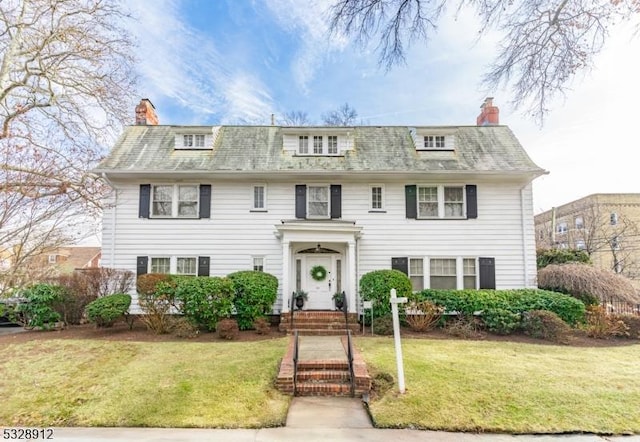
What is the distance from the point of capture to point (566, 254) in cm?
1381

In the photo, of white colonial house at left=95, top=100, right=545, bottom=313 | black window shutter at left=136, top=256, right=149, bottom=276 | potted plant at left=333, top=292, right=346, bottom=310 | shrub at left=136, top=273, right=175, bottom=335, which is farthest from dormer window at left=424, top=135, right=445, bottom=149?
black window shutter at left=136, top=256, right=149, bottom=276

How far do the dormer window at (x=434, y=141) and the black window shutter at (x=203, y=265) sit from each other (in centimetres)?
931

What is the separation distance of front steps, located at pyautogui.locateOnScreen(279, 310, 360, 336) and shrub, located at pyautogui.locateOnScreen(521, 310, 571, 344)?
5.02 metres

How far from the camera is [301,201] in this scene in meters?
12.7

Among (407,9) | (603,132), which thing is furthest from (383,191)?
(407,9)

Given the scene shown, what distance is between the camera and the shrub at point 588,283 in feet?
37.3

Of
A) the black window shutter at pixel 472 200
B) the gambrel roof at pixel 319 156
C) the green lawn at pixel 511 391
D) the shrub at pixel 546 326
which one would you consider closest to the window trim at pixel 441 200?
the black window shutter at pixel 472 200

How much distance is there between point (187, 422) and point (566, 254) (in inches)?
574

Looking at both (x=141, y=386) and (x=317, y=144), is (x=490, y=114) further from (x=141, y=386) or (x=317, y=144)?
(x=141, y=386)

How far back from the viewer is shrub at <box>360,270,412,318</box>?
10.8 m

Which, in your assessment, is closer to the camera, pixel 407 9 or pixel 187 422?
pixel 407 9

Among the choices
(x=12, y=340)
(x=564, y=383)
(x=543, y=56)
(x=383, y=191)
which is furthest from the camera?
(x=383, y=191)

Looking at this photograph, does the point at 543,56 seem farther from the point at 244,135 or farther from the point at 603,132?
the point at 244,135

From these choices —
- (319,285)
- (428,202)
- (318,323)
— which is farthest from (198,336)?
(428,202)
